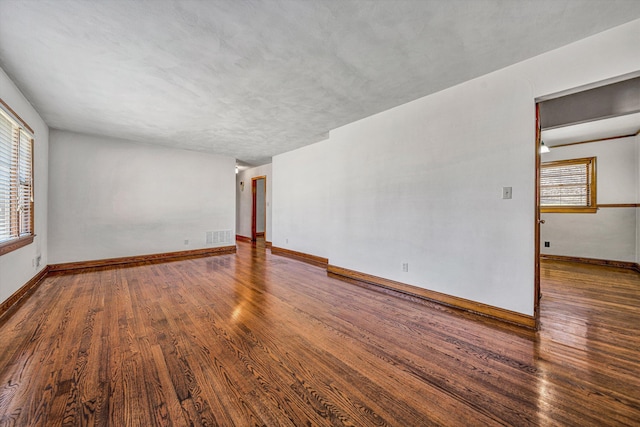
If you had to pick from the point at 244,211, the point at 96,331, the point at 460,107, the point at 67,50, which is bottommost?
the point at 96,331

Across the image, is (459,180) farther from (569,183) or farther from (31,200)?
(31,200)

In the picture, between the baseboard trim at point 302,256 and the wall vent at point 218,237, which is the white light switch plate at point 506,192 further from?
the wall vent at point 218,237

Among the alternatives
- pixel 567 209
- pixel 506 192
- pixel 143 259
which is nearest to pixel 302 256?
pixel 143 259

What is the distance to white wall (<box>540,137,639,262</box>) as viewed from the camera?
4676mm

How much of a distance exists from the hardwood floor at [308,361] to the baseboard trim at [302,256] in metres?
1.91

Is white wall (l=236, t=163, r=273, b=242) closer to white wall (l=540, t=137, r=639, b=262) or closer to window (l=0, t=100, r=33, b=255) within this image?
window (l=0, t=100, r=33, b=255)

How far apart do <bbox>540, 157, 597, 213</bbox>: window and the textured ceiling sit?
443 centimetres

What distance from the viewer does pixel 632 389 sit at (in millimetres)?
1591

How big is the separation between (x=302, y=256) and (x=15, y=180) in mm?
4454

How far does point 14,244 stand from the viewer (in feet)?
9.39

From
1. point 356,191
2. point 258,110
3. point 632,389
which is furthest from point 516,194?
point 258,110

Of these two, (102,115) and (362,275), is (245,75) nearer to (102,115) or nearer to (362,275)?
(102,115)

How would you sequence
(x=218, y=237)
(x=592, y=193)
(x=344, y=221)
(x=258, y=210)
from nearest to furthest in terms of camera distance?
(x=344, y=221) → (x=592, y=193) → (x=218, y=237) → (x=258, y=210)

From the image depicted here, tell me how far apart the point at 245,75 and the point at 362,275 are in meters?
3.09
